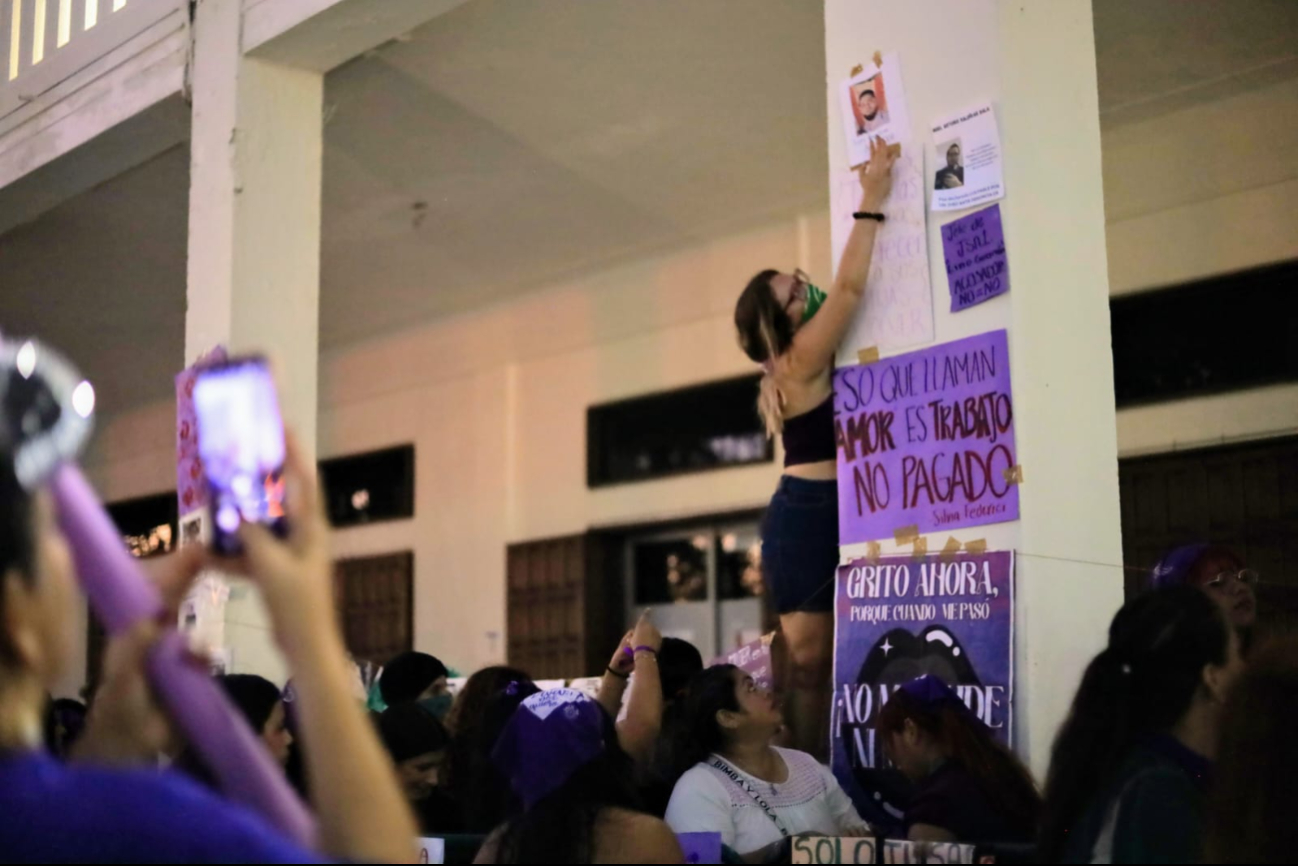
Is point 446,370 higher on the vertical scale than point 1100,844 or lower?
higher

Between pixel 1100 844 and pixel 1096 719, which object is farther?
pixel 1096 719

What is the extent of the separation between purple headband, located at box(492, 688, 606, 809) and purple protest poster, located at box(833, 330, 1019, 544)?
51.7 inches

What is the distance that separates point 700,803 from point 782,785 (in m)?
0.28

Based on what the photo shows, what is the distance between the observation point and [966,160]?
152 inches

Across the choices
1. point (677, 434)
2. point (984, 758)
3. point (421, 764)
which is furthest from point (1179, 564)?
point (677, 434)

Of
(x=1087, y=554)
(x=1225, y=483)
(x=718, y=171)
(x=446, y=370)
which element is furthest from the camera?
(x=446, y=370)

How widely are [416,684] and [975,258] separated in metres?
2.48

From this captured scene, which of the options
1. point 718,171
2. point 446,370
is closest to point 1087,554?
point 718,171

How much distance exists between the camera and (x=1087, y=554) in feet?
12.2

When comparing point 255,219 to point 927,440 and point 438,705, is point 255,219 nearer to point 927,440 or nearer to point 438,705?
point 438,705

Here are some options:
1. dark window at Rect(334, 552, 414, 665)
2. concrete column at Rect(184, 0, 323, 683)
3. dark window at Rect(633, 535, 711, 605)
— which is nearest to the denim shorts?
concrete column at Rect(184, 0, 323, 683)

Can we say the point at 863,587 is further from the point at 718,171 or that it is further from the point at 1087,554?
the point at 718,171

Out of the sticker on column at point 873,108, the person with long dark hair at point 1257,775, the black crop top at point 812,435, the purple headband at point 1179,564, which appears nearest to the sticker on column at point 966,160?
the sticker on column at point 873,108

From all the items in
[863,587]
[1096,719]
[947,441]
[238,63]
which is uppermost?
[238,63]
